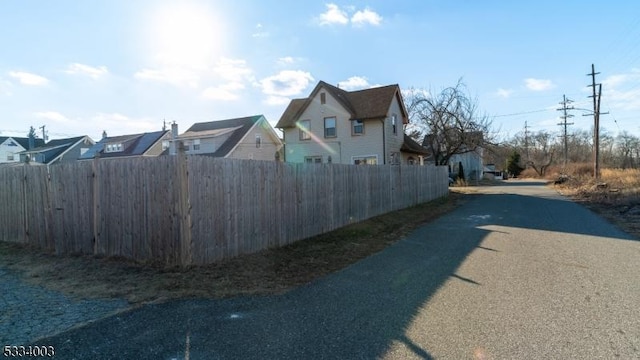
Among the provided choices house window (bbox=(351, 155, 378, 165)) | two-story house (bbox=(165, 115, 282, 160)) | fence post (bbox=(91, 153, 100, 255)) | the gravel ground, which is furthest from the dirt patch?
two-story house (bbox=(165, 115, 282, 160))

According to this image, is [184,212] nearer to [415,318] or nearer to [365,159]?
[415,318]

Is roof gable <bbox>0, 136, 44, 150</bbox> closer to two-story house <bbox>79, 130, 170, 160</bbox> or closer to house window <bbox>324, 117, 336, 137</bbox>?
two-story house <bbox>79, 130, 170, 160</bbox>

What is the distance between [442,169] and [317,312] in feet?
66.4

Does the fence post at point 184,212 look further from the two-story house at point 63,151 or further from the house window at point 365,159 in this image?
the two-story house at point 63,151

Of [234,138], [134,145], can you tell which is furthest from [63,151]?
[234,138]

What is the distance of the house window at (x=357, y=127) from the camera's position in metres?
24.2

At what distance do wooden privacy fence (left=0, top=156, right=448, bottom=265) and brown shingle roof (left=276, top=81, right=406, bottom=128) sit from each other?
549 inches

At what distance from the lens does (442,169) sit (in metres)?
23.1

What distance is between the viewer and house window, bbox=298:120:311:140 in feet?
84.7

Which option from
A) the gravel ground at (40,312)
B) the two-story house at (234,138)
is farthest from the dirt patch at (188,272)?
the two-story house at (234,138)

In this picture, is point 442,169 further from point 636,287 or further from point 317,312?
point 317,312

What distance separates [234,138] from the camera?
1368 inches

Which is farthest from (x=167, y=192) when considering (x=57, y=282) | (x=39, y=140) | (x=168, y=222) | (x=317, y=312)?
(x=39, y=140)

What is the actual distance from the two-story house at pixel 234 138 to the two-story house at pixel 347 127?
7873 millimetres
